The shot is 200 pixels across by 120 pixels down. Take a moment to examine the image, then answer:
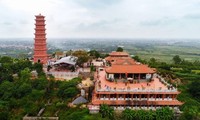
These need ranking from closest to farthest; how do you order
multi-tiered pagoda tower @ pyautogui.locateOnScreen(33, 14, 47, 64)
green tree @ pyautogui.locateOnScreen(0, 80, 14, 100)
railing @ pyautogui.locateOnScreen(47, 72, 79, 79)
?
green tree @ pyautogui.locateOnScreen(0, 80, 14, 100) → railing @ pyautogui.locateOnScreen(47, 72, 79, 79) → multi-tiered pagoda tower @ pyautogui.locateOnScreen(33, 14, 47, 64)

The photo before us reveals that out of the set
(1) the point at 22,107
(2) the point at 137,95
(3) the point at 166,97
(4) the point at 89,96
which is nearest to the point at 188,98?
(3) the point at 166,97

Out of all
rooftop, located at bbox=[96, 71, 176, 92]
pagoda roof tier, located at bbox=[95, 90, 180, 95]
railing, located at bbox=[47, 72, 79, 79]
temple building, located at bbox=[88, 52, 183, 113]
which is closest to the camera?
temple building, located at bbox=[88, 52, 183, 113]

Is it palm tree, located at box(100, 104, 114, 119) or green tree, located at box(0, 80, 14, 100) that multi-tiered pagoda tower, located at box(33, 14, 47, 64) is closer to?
green tree, located at box(0, 80, 14, 100)

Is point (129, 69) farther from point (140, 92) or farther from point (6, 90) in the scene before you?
point (6, 90)

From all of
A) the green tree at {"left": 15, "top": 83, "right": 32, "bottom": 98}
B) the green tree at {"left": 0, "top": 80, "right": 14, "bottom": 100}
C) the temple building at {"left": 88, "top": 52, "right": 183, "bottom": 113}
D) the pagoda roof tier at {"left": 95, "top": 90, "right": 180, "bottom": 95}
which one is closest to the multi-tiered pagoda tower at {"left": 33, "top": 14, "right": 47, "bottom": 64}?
the green tree at {"left": 0, "top": 80, "right": 14, "bottom": 100}

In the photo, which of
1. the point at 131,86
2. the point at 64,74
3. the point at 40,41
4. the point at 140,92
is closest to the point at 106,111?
the point at 140,92

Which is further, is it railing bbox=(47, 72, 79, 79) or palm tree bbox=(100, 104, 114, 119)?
railing bbox=(47, 72, 79, 79)

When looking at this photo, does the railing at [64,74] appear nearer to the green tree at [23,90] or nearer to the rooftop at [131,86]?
the green tree at [23,90]

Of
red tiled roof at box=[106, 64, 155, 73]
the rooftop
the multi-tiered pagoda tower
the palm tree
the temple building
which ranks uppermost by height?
the multi-tiered pagoda tower

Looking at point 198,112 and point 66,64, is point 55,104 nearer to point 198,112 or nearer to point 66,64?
point 66,64

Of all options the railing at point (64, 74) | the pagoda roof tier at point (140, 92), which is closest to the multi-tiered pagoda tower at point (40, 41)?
the railing at point (64, 74)
